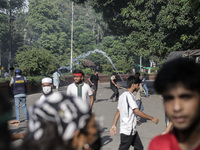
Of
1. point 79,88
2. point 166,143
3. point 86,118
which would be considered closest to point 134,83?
point 79,88

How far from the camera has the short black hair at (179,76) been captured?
157 cm

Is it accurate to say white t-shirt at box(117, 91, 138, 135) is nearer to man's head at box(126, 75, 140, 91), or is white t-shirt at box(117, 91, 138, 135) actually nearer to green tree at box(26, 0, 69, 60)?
man's head at box(126, 75, 140, 91)

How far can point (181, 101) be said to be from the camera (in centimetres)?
155

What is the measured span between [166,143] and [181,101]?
282 millimetres

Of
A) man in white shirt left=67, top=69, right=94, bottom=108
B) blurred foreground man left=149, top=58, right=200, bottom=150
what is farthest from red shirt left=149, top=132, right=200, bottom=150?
man in white shirt left=67, top=69, right=94, bottom=108

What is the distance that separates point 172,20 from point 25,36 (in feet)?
173

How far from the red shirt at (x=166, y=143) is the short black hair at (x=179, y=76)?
25 cm

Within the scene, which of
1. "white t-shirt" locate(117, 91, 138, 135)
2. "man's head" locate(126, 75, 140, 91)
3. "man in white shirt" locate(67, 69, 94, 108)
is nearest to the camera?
"white t-shirt" locate(117, 91, 138, 135)

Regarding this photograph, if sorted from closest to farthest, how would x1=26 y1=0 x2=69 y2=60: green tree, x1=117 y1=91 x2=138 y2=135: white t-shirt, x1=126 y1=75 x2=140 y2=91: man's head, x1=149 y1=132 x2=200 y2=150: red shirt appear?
x1=149 y1=132 x2=200 y2=150: red shirt, x1=117 y1=91 x2=138 y2=135: white t-shirt, x1=126 y1=75 x2=140 y2=91: man's head, x1=26 y1=0 x2=69 y2=60: green tree

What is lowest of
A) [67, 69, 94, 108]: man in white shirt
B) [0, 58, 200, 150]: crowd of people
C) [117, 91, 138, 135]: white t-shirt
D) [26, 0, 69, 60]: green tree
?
[117, 91, 138, 135]: white t-shirt

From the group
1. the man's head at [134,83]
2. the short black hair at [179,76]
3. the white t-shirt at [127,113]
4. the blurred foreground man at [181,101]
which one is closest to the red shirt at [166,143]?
the blurred foreground man at [181,101]

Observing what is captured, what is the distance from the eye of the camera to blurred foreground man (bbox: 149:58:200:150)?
5.03 ft

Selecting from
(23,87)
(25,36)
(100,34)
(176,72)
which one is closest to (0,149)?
(176,72)

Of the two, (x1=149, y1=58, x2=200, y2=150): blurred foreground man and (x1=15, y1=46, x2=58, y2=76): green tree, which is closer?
(x1=149, y1=58, x2=200, y2=150): blurred foreground man
